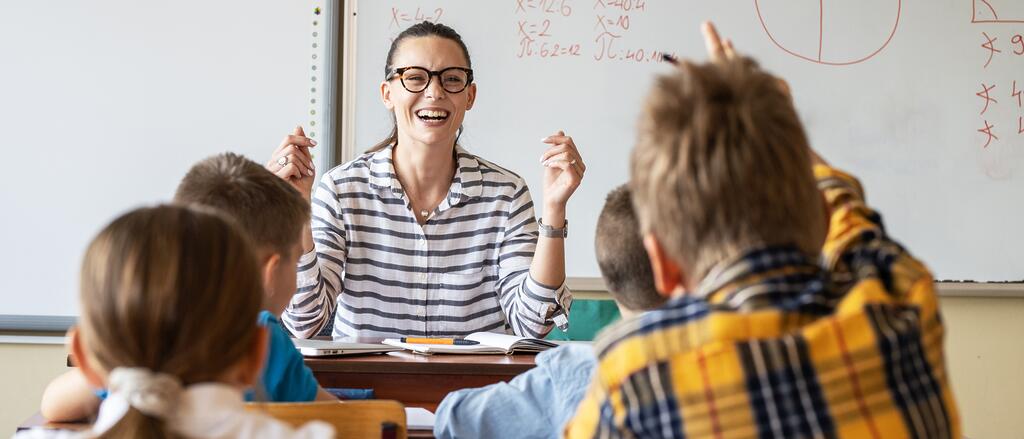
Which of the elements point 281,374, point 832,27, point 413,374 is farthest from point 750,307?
point 832,27

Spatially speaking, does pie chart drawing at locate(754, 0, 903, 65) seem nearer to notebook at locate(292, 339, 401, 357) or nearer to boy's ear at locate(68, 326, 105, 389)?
notebook at locate(292, 339, 401, 357)

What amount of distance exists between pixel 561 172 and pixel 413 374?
26.0 inches

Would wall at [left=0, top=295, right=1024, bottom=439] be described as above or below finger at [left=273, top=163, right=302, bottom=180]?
below

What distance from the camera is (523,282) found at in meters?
2.20

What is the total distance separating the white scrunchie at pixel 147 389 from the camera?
0.80 meters

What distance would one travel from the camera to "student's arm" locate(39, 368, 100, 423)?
1.39m

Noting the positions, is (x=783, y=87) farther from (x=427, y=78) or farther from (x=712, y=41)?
(x=427, y=78)

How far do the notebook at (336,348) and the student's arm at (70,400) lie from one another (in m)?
0.38

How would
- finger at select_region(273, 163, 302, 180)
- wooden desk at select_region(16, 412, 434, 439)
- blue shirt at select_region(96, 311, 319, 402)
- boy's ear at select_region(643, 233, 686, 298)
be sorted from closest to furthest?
boy's ear at select_region(643, 233, 686, 298), blue shirt at select_region(96, 311, 319, 402), wooden desk at select_region(16, 412, 434, 439), finger at select_region(273, 163, 302, 180)

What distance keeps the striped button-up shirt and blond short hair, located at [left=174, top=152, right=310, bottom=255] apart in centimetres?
73

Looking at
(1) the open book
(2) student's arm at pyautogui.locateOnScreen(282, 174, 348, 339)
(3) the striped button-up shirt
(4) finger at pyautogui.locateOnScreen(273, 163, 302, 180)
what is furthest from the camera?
(3) the striped button-up shirt

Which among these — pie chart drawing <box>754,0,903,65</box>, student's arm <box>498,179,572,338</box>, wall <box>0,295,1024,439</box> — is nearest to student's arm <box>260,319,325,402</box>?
student's arm <box>498,179,572,338</box>

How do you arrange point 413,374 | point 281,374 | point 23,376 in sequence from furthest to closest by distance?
point 23,376, point 413,374, point 281,374

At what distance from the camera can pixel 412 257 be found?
2320 millimetres
